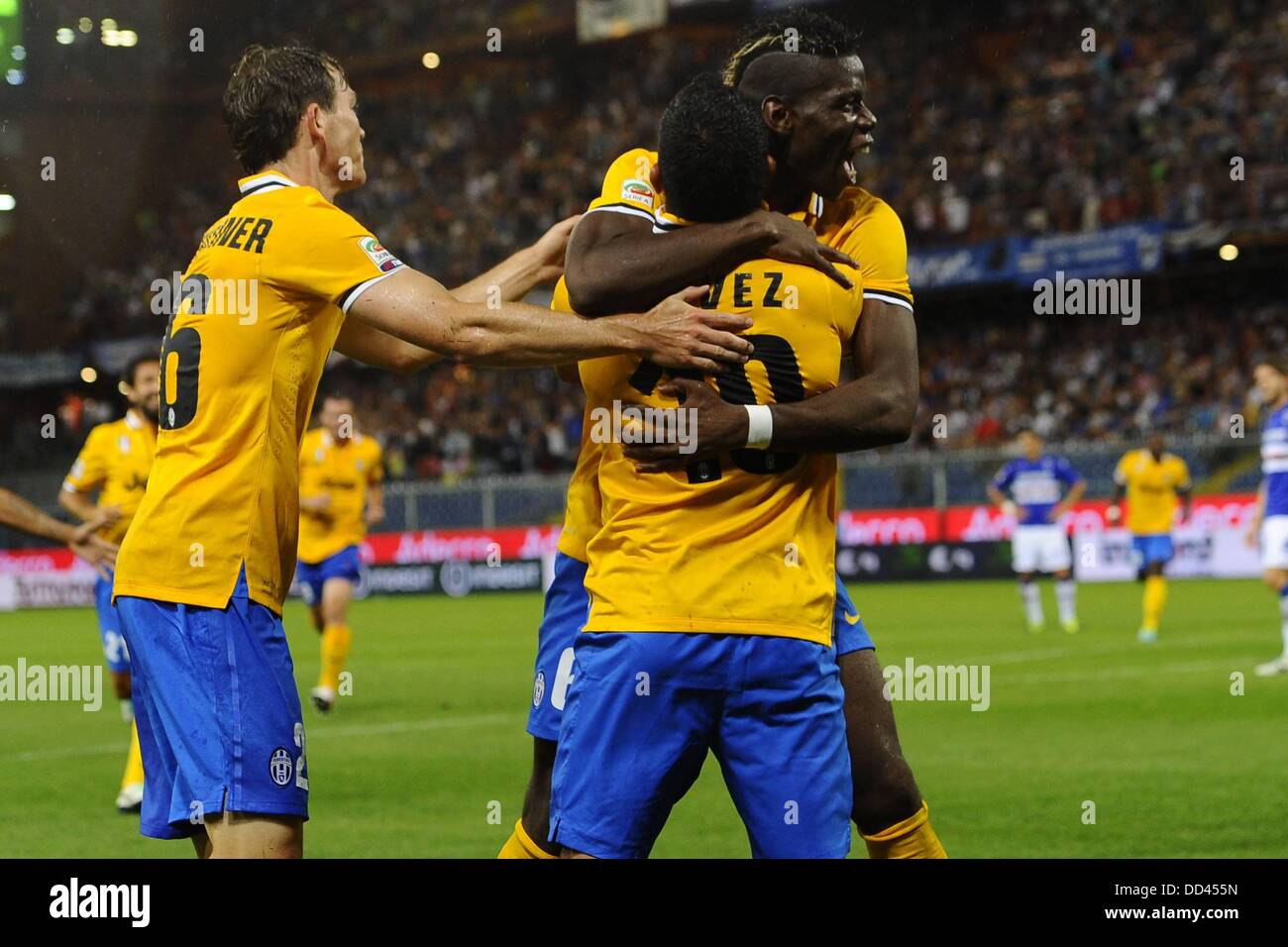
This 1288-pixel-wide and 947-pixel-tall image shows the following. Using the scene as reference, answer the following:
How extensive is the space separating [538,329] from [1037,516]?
16.4m

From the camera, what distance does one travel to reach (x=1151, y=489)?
18750mm

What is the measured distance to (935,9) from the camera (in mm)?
38719

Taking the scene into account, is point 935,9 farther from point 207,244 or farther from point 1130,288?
point 207,244

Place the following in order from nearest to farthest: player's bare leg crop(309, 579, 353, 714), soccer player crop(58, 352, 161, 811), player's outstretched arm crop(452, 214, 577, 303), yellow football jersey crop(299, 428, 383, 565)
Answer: player's outstretched arm crop(452, 214, 577, 303)
soccer player crop(58, 352, 161, 811)
player's bare leg crop(309, 579, 353, 714)
yellow football jersey crop(299, 428, 383, 565)

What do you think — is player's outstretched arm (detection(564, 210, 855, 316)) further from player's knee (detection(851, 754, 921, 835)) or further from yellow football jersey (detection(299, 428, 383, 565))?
yellow football jersey (detection(299, 428, 383, 565))

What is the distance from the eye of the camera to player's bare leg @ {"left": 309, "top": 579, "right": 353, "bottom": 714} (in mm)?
13094

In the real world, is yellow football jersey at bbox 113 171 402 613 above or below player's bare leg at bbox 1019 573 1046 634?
above

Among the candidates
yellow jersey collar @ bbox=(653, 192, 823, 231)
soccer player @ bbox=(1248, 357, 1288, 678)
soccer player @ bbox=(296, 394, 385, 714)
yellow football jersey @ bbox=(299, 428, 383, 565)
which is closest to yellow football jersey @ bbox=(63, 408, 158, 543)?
soccer player @ bbox=(296, 394, 385, 714)

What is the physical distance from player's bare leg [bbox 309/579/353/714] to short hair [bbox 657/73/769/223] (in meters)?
9.90

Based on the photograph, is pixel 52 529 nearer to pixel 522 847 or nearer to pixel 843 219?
pixel 522 847

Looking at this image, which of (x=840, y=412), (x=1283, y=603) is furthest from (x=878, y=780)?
(x=1283, y=603)

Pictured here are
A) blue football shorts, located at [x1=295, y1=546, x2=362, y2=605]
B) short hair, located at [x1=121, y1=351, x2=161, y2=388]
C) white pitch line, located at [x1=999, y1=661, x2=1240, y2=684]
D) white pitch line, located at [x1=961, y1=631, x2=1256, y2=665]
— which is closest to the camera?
short hair, located at [x1=121, y1=351, x2=161, y2=388]

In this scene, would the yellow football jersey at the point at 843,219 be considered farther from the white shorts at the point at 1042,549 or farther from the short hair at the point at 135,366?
the white shorts at the point at 1042,549
